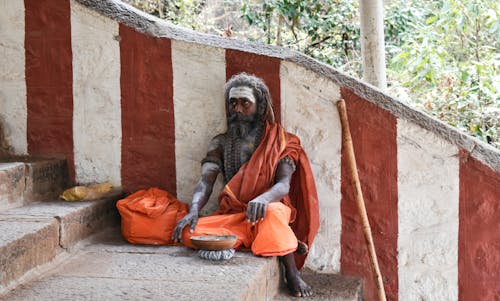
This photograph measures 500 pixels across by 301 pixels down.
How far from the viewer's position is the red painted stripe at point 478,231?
320 centimetres

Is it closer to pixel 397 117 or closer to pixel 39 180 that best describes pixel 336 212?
pixel 397 117

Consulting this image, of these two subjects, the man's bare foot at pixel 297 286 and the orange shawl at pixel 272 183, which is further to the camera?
the orange shawl at pixel 272 183

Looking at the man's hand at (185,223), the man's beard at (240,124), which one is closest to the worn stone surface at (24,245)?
the man's hand at (185,223)

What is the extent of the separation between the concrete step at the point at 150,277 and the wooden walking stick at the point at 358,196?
550 mm

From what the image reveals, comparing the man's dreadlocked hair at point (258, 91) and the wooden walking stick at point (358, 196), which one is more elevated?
the man's dreadlocked hair at point (258, 91)

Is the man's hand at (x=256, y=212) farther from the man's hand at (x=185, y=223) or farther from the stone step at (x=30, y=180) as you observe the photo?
the stone step at (x=30, y=180)

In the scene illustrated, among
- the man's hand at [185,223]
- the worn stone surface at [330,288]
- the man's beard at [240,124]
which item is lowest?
the worn stone surface at [330,288]

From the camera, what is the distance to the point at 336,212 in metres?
3.39

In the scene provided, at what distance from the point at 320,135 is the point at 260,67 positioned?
21.0 inches

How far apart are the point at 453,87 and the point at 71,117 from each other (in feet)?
11.9

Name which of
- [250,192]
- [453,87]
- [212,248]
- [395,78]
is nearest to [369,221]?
[250,192]

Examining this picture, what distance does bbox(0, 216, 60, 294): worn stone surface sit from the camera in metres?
2.38

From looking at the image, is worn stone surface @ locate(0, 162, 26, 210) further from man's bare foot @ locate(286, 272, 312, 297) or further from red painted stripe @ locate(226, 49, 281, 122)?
man's bare foot @ locate(286, 272, 312, 297)

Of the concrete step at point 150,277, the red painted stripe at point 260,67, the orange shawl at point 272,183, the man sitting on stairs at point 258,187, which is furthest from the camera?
the red painted stripe at point 260,67
